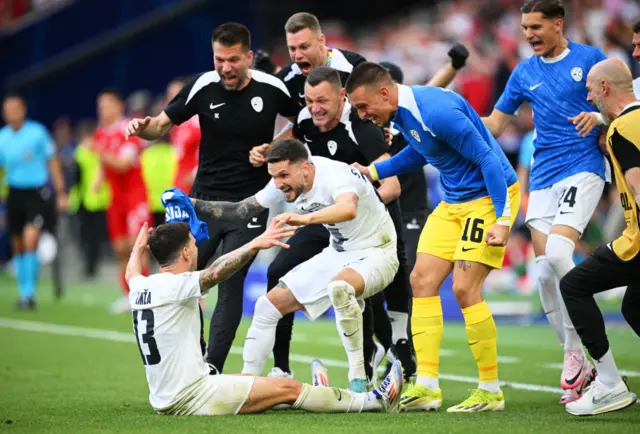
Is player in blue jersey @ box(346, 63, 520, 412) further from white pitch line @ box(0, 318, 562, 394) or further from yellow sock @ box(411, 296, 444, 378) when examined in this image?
white pitch line @ box(0, 318, 562, 394)

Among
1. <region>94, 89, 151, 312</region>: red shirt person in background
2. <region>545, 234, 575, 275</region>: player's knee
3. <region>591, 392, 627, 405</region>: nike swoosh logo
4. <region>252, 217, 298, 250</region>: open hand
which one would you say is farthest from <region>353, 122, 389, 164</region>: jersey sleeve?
<region>94, 89, 151, 312</region>: red shirt person in background

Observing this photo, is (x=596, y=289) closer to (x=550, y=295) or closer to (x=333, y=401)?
(x=550, y=295)

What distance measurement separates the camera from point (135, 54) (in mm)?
25328

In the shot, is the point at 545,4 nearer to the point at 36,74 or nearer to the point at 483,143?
the point at 483,143

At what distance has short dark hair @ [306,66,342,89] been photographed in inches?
327

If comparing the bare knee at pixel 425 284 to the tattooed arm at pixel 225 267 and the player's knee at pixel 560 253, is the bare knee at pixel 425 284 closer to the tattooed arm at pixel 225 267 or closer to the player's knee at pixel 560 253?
the player's knee at pixel 560 253

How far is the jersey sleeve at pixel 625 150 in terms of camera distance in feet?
22.2

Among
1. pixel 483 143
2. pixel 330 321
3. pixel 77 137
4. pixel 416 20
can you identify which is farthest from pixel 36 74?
pixel 483 143

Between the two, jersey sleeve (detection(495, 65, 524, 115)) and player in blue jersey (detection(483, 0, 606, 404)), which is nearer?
player in blue jersey (detection(483, 0, 606, 404))

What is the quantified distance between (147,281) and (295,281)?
1377 millimetres

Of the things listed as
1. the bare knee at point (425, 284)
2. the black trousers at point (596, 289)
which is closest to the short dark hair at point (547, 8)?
the black trousers at point (596, 289)

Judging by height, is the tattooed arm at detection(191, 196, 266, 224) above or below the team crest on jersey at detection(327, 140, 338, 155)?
below

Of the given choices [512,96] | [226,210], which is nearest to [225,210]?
[226,210]

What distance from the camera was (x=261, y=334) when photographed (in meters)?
8.15
